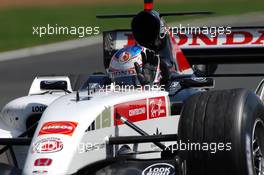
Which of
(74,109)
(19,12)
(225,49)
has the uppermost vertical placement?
(74,109)

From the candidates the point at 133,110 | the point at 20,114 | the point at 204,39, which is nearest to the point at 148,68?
the point at 133,110

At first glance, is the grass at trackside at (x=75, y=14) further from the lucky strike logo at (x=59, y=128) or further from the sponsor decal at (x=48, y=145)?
the sponsor decal at (x=48, y=145)

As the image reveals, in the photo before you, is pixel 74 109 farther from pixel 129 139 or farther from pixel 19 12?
pixel 19 12

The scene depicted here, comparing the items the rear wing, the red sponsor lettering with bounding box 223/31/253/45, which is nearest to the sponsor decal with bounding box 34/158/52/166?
the rear wing

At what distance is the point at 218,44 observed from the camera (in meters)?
10.0

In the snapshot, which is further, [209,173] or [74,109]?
[74,109]

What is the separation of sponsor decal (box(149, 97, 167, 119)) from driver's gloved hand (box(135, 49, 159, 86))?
1.14ft

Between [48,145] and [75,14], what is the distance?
1689 centimetres

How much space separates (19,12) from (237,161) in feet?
57.4

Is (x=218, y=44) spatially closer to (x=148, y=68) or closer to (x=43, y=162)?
(x=148, y=68)

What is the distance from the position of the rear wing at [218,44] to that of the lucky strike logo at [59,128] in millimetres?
3625

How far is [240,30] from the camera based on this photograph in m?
9.96

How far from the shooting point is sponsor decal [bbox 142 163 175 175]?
6.30 meters

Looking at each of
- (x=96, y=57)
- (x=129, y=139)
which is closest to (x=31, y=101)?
(x=129, y=139)
